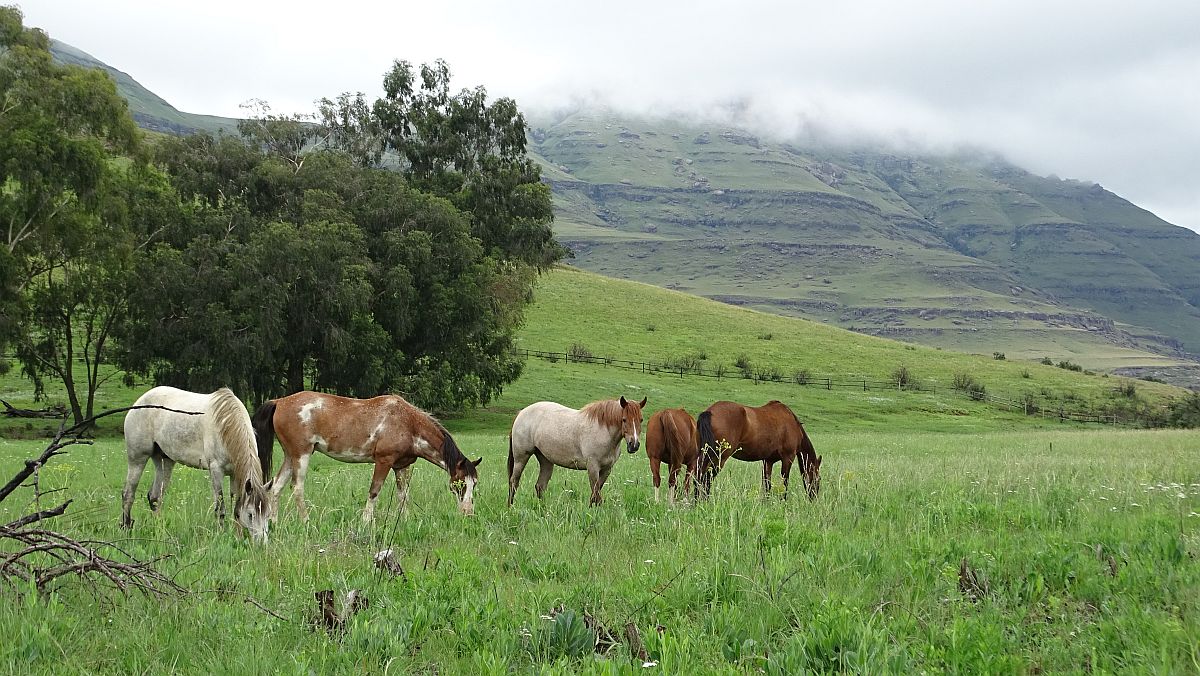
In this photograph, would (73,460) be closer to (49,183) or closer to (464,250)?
(49,183)

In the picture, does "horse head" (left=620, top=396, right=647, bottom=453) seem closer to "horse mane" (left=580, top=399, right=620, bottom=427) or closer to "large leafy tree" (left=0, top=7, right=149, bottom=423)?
"horse mane" (left=580, top=399, right=620, bottom=427)

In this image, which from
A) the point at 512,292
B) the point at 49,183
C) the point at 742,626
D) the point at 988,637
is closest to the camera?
the point at 988,637

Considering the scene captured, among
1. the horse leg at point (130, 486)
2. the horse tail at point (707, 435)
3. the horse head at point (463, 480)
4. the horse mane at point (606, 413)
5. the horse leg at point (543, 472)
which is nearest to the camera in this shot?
the horse leg at point (130, 486)

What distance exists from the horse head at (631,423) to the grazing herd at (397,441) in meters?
0.02

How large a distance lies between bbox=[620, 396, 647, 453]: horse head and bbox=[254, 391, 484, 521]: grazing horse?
7.41ft

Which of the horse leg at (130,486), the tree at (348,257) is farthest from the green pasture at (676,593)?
the tree at (348,257)

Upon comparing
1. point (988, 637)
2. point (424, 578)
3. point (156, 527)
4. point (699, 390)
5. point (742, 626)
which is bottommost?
point (699, 390)

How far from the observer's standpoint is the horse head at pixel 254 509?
8.05 metres

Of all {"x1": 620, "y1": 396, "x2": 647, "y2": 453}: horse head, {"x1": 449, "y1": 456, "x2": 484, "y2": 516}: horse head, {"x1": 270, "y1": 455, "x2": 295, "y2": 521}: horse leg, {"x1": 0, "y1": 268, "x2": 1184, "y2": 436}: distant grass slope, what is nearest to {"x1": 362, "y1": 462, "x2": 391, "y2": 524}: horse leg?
{"x1": 449, "y1": 456, "x2": 484, "y2": 516}: horse head

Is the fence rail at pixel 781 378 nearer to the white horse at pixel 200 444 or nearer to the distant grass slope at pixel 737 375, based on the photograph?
the distant grass slope at pixel 737 375

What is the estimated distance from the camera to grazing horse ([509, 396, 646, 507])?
11.9 metres

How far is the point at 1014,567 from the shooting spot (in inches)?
261

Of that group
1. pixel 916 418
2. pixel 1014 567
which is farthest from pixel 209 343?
pixel 916 418

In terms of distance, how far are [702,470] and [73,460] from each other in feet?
63.9
